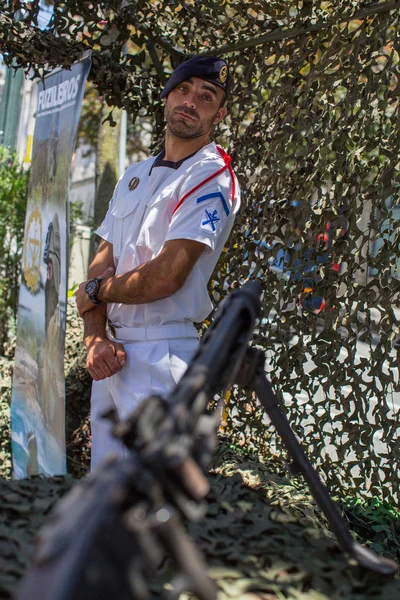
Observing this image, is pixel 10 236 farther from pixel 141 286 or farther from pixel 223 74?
pixel 141 286

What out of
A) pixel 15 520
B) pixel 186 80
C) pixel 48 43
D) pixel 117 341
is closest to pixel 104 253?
pixel 117 341

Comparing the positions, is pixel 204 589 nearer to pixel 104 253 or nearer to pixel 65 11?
pixel 104 253

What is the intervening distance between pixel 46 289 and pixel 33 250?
1.24 ft

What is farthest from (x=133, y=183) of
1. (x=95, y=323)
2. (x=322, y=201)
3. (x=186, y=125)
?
(x=322, y=201)

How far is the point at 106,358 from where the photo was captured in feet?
8.05

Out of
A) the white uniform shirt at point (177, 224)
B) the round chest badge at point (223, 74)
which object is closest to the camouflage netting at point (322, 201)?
the round chest badge at point (223, 74)

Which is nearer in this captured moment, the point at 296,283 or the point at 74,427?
the point at 296,283

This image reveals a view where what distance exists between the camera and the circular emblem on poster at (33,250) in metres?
3.93

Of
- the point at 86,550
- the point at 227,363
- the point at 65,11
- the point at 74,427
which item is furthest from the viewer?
the point at 74,427

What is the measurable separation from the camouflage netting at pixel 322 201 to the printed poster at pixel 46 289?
47 cm

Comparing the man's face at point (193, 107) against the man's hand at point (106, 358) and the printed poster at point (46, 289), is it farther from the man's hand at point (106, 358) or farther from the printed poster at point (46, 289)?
the printed poster at point (46, 289)

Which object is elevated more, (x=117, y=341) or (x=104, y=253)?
(x=104, y=253)

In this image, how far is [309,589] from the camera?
1.12 metres

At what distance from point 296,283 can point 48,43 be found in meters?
2.09
